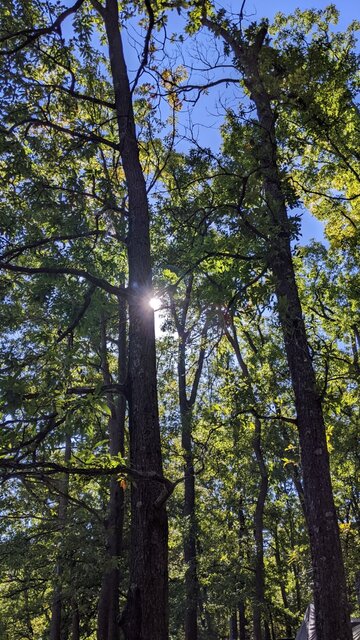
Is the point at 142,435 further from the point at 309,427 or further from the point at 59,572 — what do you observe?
the point at 59,572

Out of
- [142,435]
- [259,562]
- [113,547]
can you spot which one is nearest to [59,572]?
[113,547]

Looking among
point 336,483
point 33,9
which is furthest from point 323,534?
point 336,483

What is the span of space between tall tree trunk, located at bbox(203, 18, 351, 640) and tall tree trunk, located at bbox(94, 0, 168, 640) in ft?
4.53

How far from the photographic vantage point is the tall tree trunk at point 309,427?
5176 millimetres

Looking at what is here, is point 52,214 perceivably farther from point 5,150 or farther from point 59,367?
point 59,367

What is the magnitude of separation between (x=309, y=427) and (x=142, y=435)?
9.35 ft

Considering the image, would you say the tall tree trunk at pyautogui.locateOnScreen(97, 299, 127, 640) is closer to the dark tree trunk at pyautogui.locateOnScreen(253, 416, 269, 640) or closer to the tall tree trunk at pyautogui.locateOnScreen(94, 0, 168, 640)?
the dark tree trunk at pyautogui.locateOnScreen(253, 416, 269, 640)

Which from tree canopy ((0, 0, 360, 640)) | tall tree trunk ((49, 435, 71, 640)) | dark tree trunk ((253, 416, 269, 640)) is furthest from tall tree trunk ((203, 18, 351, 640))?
dark tree trunk ((253, 416, 269, 640))

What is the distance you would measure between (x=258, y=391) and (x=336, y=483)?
14858mm

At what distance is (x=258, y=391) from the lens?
30.0 ft

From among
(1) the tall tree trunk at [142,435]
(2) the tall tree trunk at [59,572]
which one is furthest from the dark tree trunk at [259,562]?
(1) the tall tree trunk at [142,435]

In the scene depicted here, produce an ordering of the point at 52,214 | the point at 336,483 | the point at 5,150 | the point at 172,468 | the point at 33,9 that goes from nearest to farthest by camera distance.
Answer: the point at 5,150, the point at 52,214, the point at 33,9, the point at 172,468, the point at 336,483

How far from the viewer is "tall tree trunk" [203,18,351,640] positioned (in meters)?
5.18

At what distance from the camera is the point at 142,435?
13.2 ft
